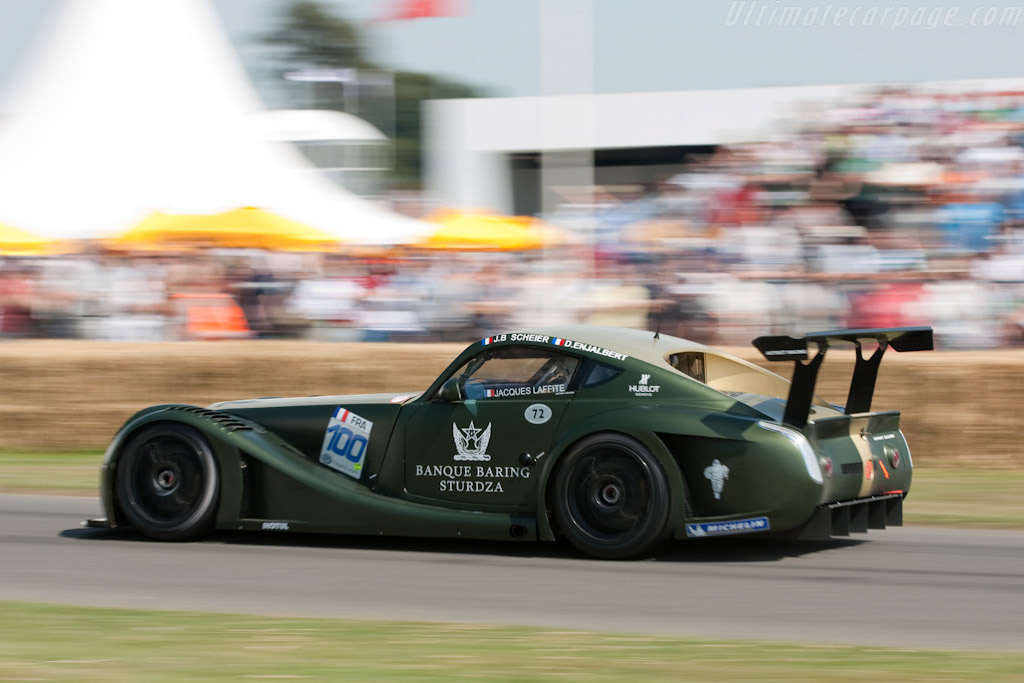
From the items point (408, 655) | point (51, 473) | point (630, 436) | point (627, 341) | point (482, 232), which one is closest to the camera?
point (408, 655)

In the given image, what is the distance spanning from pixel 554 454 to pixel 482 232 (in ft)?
39.5

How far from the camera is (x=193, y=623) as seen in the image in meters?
5.05

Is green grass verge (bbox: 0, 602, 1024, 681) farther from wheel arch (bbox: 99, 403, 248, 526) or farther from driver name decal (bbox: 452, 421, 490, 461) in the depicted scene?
wheel arch (bbox: 99, 403, 248, 526)

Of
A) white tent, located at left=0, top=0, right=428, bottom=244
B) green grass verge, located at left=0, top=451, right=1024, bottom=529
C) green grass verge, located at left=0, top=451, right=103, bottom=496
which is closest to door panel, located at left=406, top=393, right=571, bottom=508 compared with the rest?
green grass verge, located at left=0, top=451, right=1024, bottom=529

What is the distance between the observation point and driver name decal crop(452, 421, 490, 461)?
682cm

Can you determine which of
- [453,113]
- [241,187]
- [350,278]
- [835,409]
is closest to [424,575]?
[835,409]

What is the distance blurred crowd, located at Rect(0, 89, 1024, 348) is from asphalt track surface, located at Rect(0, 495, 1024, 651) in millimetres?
4316

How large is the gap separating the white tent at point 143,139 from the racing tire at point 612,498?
12.2m

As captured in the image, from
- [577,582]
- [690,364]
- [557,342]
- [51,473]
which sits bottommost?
[577,582]

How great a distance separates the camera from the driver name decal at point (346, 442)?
7.11 metres

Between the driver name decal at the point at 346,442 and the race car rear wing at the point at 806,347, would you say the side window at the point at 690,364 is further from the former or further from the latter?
the driver name decal at the point at 346,442

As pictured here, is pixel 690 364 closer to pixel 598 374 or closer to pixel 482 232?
pixel 598 374

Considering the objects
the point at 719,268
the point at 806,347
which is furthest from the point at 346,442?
the point at 719,268

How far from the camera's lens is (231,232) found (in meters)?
17.0
